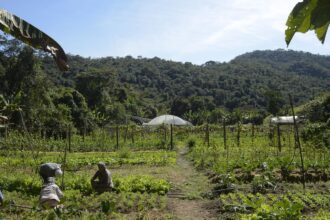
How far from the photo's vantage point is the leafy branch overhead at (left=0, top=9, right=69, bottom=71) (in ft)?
15.5

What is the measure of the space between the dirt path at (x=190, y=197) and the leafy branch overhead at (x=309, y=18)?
7.31 m

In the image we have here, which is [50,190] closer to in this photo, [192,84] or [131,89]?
[131,89]

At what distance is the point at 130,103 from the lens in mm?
68750

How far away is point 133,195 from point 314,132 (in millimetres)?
15153

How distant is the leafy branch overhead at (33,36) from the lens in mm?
4734

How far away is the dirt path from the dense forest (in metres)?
4.03

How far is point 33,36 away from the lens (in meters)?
4.89

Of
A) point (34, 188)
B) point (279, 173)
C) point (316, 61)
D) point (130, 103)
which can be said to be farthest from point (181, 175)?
point (316, 61)

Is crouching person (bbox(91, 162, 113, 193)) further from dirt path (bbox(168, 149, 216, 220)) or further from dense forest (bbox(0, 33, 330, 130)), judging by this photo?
dense forest (bbox(0, 33, 330, 130))

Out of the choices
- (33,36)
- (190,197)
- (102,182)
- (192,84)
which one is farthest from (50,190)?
(192,84)

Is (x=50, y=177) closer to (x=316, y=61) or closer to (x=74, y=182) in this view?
(x=74, y=182)

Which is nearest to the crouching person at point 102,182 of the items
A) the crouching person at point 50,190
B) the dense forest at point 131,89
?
the crouching person at point 50,190

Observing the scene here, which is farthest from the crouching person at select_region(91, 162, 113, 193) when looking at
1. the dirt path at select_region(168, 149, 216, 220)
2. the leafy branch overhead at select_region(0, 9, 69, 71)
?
the leafy branch overhead at select_region(0, 9, 69, 71)

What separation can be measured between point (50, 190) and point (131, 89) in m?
75.3
